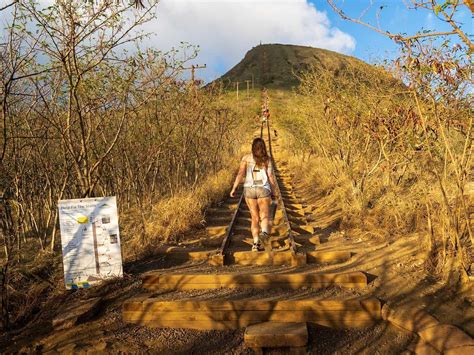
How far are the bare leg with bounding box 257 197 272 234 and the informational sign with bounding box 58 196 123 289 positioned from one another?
246 cm

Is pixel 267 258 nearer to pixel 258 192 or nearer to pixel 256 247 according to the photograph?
pixel 256 247

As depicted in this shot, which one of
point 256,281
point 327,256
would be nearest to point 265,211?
point 327,256

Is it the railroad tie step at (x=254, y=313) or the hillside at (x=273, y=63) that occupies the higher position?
the hillside at (x=273, y=63)

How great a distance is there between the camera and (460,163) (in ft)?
17.0

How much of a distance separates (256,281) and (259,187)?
6.46 feet

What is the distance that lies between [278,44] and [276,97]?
7225 cm

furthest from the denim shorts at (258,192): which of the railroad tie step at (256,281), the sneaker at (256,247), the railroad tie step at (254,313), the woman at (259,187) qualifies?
the railroad tie step at (254,313)

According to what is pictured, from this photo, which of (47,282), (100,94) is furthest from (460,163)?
(47,282)

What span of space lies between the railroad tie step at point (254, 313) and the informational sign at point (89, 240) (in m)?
1.17

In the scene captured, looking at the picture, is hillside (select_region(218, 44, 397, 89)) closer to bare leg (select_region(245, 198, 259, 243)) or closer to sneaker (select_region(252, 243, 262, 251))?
bare leg (select_region(245, 198, 259, 243))

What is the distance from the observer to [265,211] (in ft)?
22.7

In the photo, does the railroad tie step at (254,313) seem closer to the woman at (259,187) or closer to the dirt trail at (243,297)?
the dirt trail at (243,297)

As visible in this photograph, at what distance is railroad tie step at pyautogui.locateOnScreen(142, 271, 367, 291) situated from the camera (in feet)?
17.0

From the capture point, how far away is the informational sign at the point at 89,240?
538 centimetres
